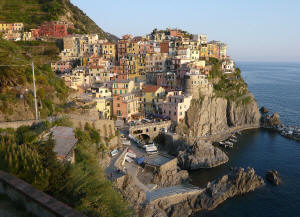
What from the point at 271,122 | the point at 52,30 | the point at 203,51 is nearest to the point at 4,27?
the point at 52,30

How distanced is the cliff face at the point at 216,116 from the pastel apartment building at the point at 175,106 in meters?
1.12

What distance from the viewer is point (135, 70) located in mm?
61719

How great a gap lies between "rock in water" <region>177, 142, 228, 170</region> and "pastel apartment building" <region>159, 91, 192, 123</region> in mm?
8509

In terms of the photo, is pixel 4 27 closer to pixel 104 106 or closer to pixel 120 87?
pixel 120 87

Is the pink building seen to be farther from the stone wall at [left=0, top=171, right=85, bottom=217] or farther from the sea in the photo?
the stone wall at [left=0, top=171, right=85, bottom=217]

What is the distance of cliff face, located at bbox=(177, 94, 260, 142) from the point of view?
48.2 m

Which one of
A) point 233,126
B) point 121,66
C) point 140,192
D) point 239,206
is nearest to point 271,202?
point 239,206

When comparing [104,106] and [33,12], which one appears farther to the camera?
[33,12]

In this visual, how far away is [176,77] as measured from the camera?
2175 inches

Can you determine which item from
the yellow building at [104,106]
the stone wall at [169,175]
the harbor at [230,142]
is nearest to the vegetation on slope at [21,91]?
the yellow building at [104,106]

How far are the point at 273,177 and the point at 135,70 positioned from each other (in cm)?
3931

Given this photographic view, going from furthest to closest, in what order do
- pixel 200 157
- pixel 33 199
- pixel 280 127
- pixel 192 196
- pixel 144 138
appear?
1. pixel 280 127
2. pixel 144 138
3. pixel 200 157
4. pixel 192 196
5. pixel 33 199

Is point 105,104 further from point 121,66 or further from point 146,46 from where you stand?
point 146,46

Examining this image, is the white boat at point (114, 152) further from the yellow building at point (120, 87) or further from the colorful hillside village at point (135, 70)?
the yellow building at point (120, 87)
